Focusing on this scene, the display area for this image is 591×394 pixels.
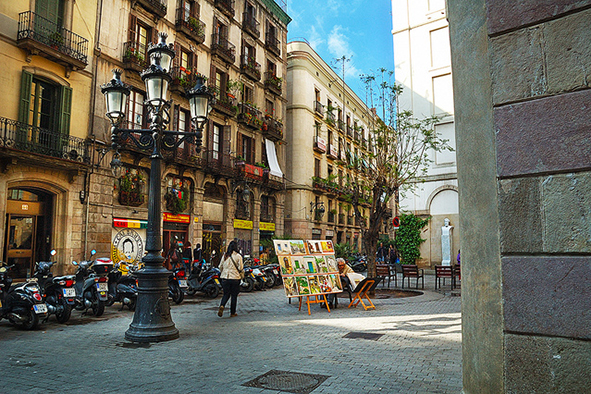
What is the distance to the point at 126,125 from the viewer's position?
60.8 feet

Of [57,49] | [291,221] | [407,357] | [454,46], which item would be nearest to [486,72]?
[454,46]

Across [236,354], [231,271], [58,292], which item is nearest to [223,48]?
[231,271]

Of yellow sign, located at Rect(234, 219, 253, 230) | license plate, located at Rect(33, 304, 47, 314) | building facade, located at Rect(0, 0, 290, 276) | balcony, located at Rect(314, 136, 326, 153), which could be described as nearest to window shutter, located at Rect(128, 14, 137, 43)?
building facade, located at Rect(0, 0, 290, 276)

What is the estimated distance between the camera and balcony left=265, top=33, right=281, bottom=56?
30.1 m

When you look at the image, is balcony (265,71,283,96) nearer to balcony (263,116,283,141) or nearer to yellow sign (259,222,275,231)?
balcony (263,116,283,141)

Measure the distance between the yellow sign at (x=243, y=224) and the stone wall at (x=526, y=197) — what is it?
22575mm

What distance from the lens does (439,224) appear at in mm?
22797

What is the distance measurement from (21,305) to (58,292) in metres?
0.91

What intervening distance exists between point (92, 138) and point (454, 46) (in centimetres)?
1609

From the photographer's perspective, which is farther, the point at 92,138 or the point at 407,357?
the point at 92,138

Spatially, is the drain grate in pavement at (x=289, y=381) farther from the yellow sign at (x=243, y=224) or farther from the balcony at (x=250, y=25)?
the balcony at (x=250, y=25)

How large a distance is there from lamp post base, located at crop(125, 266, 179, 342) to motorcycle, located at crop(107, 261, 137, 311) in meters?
3.50

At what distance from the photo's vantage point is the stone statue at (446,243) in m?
22.0

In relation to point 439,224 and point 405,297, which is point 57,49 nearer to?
point 405,297
